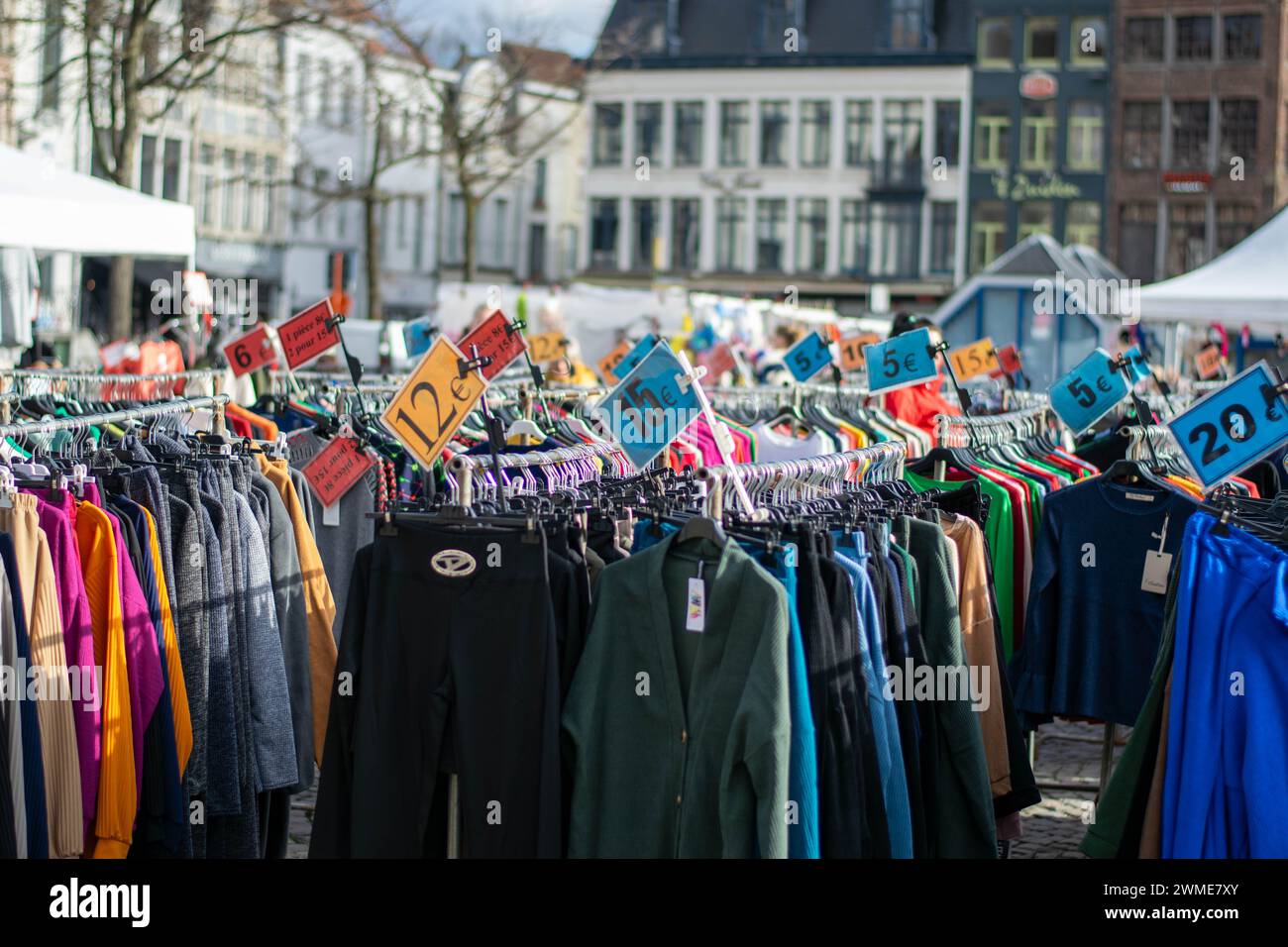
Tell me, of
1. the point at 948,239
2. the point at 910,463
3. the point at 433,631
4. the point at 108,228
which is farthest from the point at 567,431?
the point at 948,239

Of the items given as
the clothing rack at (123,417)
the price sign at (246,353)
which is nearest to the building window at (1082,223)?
the price sign at (246,353)

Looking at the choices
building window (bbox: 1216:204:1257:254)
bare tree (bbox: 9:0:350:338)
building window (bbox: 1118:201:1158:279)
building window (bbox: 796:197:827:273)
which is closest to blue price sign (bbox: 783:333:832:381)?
bare tree (bbox: 9:0:350:338)

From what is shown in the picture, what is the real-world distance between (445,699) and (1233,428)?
245cm

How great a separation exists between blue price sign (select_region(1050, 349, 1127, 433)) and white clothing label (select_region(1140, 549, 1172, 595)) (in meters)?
1.52

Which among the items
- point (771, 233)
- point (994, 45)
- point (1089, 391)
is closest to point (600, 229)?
point (771, 233)

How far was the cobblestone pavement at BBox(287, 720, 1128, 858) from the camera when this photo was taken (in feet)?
23.5

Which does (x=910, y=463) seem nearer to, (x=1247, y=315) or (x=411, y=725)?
(x=411, y=725)

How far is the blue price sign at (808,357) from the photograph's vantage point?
10.0 m

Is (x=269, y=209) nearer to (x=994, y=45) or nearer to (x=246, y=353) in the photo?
(x=994, y=45)

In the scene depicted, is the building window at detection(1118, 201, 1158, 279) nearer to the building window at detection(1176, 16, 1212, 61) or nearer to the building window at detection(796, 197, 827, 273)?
the building window at detection(1176, 16, 1212, 61)

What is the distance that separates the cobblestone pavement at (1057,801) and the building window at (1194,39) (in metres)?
42.8

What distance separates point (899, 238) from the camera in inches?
2035

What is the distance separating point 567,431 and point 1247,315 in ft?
21.5
